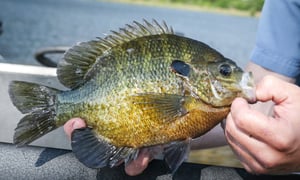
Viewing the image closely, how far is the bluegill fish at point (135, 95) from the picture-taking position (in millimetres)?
1327

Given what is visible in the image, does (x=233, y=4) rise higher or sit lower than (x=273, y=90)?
lower

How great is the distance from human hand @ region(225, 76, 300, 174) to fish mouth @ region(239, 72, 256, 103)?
1.1 inches

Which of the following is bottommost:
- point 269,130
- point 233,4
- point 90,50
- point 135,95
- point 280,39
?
point 233,4

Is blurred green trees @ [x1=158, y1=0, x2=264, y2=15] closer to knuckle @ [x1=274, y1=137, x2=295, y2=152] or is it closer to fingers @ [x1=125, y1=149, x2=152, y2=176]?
fingers @ [x1=125, y1=149, x2=152, y2=176]

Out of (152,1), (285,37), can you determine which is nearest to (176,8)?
(152,1)

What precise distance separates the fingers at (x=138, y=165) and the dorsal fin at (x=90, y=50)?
11.8 inches

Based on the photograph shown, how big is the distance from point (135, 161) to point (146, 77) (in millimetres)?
249

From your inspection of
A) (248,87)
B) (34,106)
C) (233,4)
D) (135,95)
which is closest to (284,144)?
(248,87)

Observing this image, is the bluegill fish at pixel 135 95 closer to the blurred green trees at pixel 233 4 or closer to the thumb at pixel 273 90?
the thumb at pixel 273 90

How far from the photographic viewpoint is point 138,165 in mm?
1297

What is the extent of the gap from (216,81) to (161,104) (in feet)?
0.58

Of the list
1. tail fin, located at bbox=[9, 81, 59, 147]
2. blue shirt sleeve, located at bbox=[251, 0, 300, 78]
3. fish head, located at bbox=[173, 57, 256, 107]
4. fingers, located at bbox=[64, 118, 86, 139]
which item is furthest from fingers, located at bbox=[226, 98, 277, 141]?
blue shirt sleeve, located at bbox=[251, 0, 300, 78]

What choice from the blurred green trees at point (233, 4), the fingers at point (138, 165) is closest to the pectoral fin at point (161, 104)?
the fingers at point (138, 165)

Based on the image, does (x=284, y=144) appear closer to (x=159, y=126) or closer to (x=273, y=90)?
(x=273, y=90)
